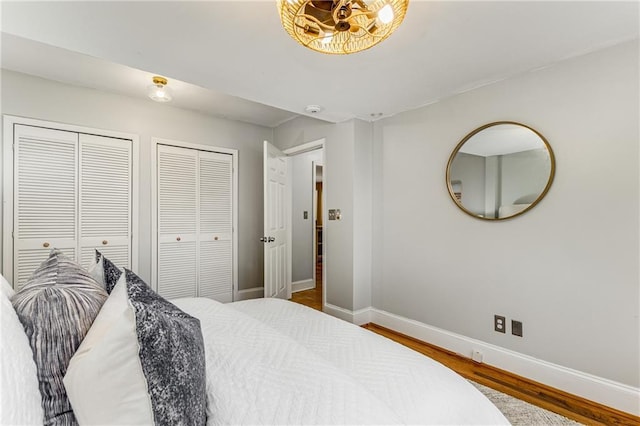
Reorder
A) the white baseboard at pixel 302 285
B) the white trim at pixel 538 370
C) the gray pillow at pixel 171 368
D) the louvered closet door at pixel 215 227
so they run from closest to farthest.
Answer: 1. the gray pillow at pixel 171 368
2. the white trim at pixel 538 370
3. the louvered closet door at pixel 215 227
4. the white baseboard at pixel 302 285

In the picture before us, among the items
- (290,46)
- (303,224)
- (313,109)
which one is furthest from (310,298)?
(290,46)

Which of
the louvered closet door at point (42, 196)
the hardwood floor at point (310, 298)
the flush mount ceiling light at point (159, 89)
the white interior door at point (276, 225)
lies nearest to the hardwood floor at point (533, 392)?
the hardwood floor at point (310, 298)

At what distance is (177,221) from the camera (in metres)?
3.63

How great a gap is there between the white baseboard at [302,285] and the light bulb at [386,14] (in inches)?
162

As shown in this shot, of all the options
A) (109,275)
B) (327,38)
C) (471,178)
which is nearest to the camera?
(109,275)

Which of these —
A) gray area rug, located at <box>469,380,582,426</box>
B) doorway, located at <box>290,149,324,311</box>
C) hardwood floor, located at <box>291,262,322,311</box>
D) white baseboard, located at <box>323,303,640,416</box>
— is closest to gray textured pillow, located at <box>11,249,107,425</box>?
gray area rug, located at <box>469,380,582,426</box>

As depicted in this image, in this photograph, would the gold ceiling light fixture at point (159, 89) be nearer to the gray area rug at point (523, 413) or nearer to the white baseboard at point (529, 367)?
the white baseboard at point (529, 367)

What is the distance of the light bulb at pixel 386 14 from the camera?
4.19 feet

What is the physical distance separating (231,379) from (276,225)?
3024 mm

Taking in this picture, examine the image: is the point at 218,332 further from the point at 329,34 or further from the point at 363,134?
the point at 363,134

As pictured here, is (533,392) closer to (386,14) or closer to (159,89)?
(386,14)

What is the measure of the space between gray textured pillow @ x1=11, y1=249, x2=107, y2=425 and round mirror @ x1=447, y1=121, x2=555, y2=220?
2.63 m

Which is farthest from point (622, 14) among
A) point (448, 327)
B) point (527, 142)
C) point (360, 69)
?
point (448, 327)

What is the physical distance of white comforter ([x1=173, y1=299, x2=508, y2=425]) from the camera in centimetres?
81
